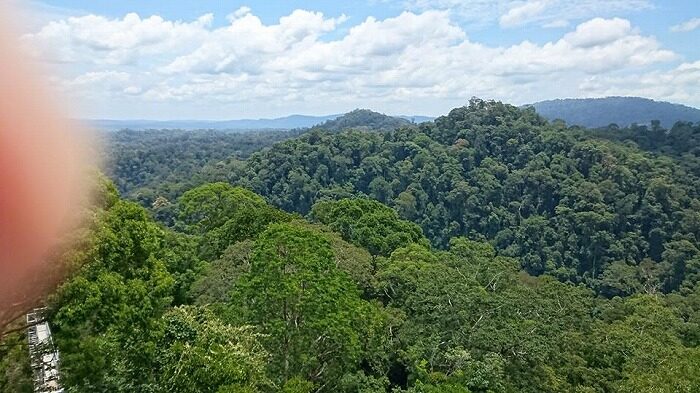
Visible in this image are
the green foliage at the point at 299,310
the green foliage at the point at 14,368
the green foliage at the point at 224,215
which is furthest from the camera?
the green foliage at the point at 224,215

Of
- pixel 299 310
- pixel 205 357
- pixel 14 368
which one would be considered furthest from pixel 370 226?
pixel 14 368

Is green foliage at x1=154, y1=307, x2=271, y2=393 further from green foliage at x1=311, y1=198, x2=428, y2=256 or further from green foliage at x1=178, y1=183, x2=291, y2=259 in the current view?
green foliage at x1=311, y1=198, x2=428, y2=256

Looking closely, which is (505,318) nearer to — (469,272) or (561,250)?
(469,272)

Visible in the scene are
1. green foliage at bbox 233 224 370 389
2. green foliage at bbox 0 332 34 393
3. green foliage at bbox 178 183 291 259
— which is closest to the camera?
green foliage at bbox 0 332 34 393

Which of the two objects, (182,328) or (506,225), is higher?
(182,328)

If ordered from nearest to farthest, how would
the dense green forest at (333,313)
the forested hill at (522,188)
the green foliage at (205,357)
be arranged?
the green foliage at (205,357) < the dense green forest at (333,313) < the forested hill at (522,188)

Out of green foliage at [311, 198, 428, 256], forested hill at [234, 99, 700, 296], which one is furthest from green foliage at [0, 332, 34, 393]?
forested hill at [234, 99, 700, 296]

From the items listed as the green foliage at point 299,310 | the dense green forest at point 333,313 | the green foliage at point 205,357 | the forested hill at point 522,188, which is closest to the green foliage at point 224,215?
the dense green forest at point 333,313

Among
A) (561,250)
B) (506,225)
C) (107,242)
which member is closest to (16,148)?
(107,242)

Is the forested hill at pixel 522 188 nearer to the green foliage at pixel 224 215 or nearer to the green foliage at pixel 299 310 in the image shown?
the green foliage at pixel 224 215
